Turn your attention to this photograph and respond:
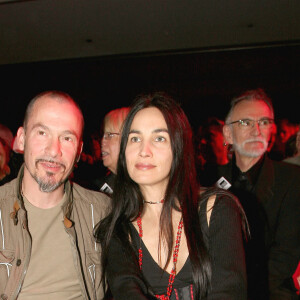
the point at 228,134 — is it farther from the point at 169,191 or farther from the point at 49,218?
the point at 49,218

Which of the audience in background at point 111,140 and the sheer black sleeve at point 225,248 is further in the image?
the audience in background at point 111,140

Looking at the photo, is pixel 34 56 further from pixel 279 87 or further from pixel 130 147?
pixel 130 147

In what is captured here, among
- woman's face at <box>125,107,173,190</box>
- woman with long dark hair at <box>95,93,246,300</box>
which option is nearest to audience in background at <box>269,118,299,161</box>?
woman with long dark hair at <box>95,93,246,300</box>

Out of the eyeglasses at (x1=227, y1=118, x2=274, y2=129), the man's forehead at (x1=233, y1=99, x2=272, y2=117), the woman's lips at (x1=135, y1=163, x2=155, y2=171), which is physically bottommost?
the woman's lips at (x1=135, y1=163, x2=155, y2=171)

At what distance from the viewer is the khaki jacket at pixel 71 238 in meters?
1.74

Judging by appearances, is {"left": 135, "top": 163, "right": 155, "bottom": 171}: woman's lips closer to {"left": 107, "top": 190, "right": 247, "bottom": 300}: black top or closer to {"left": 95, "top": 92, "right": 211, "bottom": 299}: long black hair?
{"left": 95, "top": 92, "right": 211, "bottom": 299}: long black hair

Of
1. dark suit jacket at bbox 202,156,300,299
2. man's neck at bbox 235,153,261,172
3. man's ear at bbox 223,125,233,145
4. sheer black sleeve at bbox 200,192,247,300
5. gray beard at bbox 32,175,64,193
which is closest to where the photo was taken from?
sheer black sleeve at bbox 200,192,247,300

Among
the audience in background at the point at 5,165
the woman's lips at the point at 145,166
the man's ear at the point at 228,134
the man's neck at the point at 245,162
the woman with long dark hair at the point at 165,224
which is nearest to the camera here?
the woman with long dark hair at the point at 165,224

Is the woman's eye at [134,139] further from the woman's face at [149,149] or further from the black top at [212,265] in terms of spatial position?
the black top at [212,265]

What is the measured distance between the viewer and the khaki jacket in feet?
5.72

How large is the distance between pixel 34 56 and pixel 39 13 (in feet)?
5.23

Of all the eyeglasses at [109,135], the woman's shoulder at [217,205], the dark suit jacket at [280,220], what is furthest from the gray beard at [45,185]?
the dark suit jacket at [280,220]

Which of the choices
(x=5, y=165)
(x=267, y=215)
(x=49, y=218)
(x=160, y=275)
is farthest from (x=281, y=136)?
(x=49, y=218)

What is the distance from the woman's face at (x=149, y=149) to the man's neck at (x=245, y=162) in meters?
1.06
